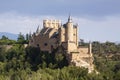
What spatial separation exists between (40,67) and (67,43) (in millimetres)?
5236

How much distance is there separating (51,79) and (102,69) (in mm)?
12455

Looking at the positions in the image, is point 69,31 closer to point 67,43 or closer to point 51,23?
point 67,43

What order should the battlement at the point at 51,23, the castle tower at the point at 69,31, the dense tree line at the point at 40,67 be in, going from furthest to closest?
the battlement at the point at 51,23 < the castle tower at the point at 69,31 < the dense tree line at the point at 40,67

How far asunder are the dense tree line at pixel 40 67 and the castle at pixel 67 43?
0.89 m

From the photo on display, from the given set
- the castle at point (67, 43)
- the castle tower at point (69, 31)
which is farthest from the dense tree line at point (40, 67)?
the castle tower at point (69, 31)

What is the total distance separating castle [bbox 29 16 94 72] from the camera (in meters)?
59.6

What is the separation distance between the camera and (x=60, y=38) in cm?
6144

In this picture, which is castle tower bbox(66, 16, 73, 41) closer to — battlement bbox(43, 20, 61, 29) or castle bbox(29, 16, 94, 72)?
castle bbox(29, 16, 94, 72)

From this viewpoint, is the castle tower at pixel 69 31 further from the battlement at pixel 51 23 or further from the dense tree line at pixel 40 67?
the battlement at pixel 51 23

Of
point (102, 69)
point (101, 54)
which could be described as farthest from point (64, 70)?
point (101, 54)

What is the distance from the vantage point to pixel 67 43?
2349 inches

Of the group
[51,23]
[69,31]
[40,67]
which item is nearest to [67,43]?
[69,31]

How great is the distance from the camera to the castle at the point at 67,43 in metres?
59.6

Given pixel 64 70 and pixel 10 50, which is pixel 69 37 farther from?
A: pixel 10 50
